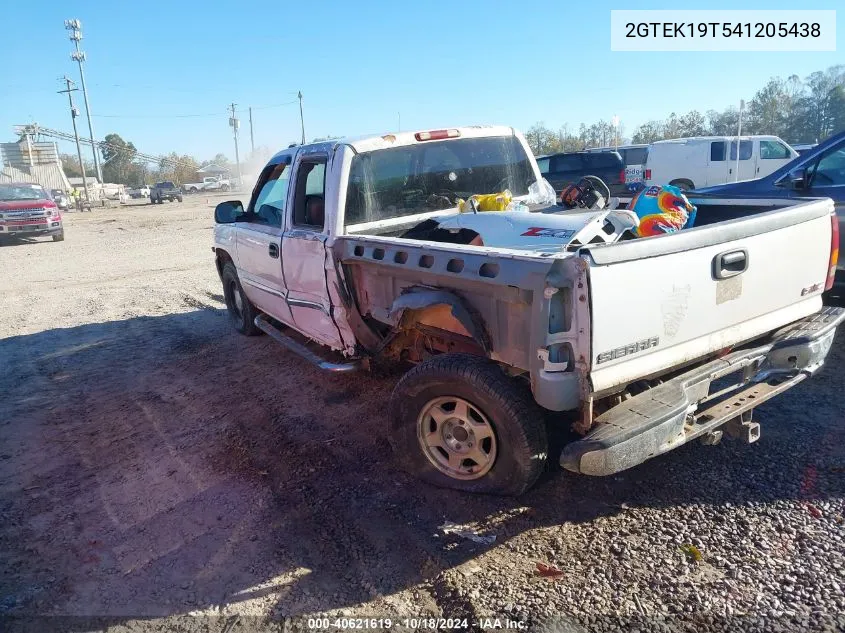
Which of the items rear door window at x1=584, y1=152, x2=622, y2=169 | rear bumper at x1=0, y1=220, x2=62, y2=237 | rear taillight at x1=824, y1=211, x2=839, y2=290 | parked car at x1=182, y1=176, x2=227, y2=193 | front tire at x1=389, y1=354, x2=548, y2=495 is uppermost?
parked car at x1=182, y1=176, x2=227, y2=193

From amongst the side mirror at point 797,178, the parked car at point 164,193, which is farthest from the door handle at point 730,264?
the parked car at point 164,193

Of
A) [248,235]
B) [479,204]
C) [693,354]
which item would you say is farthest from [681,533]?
[248,235]

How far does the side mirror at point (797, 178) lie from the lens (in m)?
6.49

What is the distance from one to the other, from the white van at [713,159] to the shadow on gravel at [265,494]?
14994 mm

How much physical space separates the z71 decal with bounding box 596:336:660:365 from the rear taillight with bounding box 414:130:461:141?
2595 mm

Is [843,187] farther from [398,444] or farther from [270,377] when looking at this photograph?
[270,377]

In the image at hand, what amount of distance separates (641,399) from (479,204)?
88.0 inches

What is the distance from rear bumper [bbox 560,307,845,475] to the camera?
2.72m

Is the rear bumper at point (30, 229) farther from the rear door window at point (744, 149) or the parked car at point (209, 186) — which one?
the parked car at point (209, 186)

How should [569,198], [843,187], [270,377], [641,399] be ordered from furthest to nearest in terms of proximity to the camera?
[843,187]
[270,377]
[569,198]
[641,399]

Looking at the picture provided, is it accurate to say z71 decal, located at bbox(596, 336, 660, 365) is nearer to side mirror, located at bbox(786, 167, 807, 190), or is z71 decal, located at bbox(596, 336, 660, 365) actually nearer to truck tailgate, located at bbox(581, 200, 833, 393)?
truck tailgate, located at bbox(581, 200, 833, 393)

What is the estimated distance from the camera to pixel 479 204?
15.6 feet

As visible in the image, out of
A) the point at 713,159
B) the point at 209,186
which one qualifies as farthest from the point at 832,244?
the point at 209,186

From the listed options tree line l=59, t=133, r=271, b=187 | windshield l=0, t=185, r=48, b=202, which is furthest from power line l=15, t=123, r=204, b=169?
windshield l=0, t=185, r=48, b=202
